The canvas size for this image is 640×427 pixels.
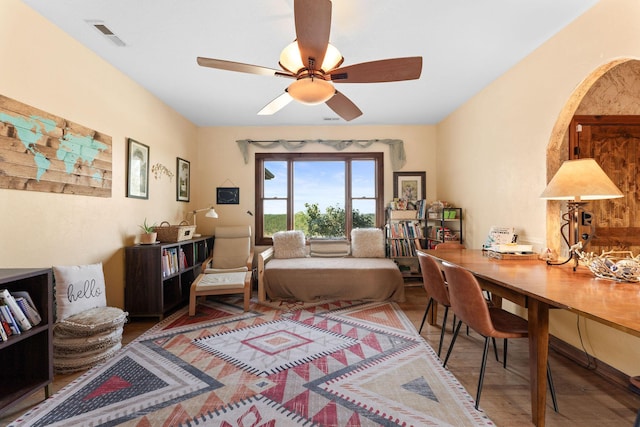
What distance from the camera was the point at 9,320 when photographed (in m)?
1.74

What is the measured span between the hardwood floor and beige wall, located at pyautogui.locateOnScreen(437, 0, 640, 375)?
7.9 inches

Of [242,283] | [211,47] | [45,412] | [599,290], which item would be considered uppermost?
[211,47]

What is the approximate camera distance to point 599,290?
154 centimetres

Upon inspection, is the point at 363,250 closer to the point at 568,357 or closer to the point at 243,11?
the point at 568,357

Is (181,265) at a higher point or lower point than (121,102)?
lower

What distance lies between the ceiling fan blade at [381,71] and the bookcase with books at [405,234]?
2735mm

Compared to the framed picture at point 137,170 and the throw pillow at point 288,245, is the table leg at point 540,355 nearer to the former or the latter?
the throw pillow at point 288,245

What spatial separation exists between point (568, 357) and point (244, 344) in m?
2.71

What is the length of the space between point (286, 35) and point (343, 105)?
73 centimetres

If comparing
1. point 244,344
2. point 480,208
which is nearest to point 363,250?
point 480,208

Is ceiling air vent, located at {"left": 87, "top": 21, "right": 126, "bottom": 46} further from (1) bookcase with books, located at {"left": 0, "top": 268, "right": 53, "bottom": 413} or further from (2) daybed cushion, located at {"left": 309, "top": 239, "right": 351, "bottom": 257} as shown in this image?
(2) daybed cushion, located at {"left": 309, "top": 239, "right": 351, "bottom": 257}

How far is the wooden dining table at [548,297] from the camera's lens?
122 centimetres

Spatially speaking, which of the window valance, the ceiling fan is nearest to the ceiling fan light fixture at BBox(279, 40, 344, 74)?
the ceiling fan

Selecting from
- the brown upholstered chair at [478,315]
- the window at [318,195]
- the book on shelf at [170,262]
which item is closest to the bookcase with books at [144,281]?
the book on shelf at [170,262]
